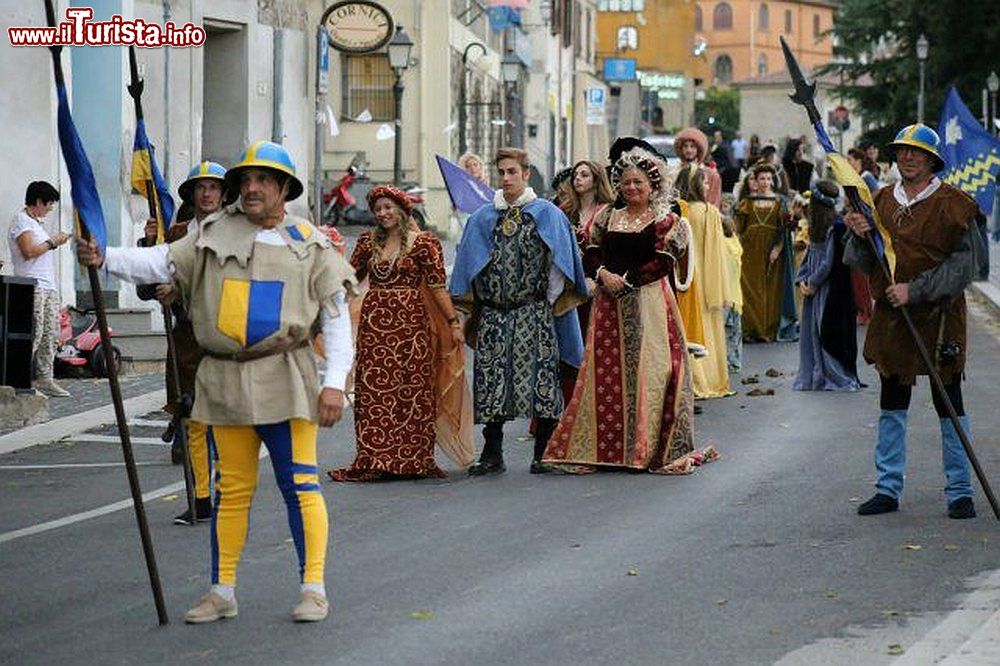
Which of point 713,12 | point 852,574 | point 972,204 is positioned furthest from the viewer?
point 713,12

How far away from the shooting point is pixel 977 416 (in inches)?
623

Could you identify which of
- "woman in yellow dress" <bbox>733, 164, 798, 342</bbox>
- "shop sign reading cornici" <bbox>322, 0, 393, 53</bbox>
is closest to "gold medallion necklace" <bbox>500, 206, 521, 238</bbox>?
"woman in yellow dress" <bbox>733, 164, 798, 342</bbox>

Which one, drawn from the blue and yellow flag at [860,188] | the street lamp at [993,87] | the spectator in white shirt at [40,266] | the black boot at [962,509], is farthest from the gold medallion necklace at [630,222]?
the street lamp at [993,87]

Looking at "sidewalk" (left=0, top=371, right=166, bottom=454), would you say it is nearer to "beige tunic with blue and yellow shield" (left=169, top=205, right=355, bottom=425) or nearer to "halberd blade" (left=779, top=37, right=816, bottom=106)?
"halberd blade" (left=779, top=37, right=816, bottom=106)

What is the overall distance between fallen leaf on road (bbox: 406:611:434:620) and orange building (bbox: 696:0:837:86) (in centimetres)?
15322

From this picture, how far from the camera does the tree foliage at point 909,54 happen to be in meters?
49.2

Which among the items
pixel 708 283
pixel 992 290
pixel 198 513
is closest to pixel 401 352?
pixel 198 513

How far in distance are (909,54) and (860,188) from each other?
42394 millimetres

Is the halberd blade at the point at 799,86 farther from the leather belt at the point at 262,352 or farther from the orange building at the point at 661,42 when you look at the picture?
the orange building at the point at 661,42

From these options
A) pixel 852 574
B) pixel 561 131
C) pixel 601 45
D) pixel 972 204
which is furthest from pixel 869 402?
pixel 601 45

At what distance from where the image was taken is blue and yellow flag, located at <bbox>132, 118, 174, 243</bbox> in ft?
38.3

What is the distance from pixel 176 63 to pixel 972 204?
53.2ft

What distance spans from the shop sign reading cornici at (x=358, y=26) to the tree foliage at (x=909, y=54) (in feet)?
49.2

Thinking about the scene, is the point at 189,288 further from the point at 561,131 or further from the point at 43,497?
the point at 561,131
